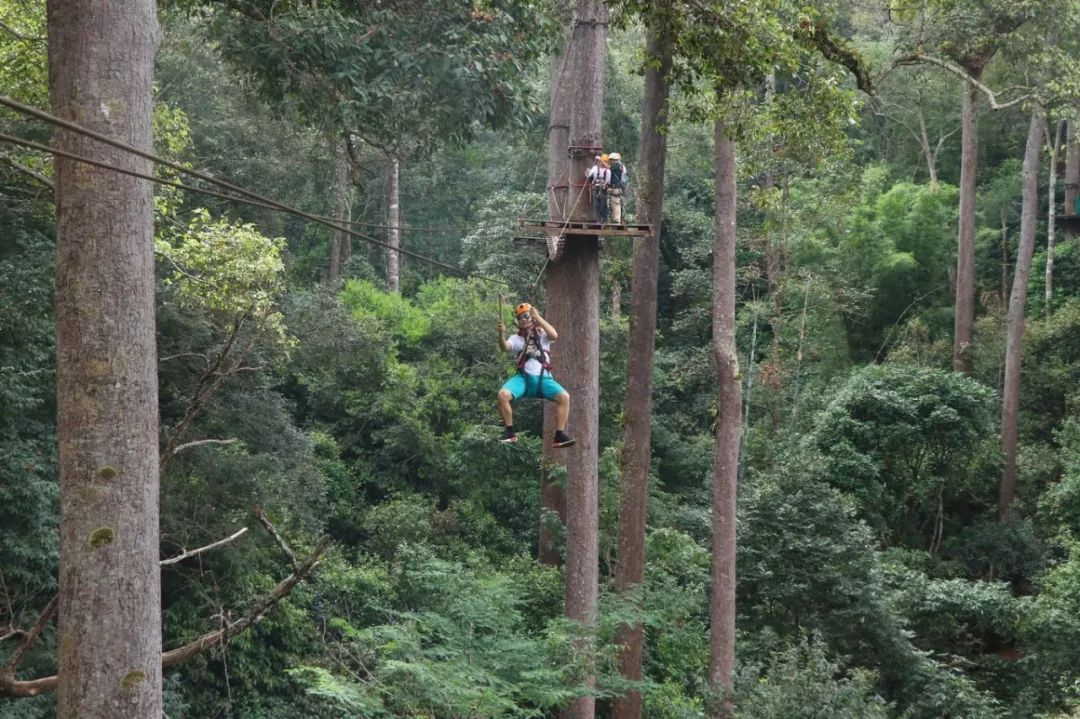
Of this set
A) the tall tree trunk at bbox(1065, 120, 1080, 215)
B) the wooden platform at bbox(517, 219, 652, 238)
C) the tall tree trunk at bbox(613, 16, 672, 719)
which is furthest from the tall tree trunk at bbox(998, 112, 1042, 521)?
the wooden platform at bbox(517, 219, 652, 238)

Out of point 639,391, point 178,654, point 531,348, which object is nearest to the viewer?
point 178,654

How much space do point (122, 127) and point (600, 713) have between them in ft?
35.6

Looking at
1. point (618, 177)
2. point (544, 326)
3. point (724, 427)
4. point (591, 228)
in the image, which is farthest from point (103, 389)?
point (724, 427)

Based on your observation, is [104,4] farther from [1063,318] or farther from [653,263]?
[1063,318]

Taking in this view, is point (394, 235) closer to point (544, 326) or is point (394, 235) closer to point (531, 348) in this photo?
point (531, 348)

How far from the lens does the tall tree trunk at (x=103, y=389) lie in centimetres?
464

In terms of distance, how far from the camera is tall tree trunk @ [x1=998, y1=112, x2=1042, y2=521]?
69.5 feet

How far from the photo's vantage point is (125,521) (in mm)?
4727

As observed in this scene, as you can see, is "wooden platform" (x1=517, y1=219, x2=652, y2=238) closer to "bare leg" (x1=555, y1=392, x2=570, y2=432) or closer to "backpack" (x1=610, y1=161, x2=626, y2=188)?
"backpack" (x1=610, y1=161, x2=626, y2=188)

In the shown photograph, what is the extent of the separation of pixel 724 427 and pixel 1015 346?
1095 cm

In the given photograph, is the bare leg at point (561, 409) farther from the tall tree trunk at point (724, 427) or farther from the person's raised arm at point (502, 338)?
the tall tree trunk at point (724, 427)

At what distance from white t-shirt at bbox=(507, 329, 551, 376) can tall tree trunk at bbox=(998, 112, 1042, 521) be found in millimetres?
15316

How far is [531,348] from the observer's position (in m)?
8.66

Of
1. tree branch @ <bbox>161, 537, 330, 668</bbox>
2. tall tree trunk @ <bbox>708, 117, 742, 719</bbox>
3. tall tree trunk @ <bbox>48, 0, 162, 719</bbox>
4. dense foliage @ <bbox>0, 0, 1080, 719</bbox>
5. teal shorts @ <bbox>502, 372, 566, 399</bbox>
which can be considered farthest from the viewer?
tall tree trunk @ <bbox>708, 117, 742, 719</bbox>
